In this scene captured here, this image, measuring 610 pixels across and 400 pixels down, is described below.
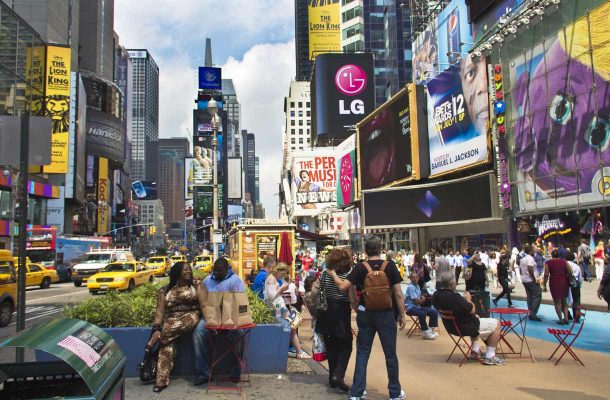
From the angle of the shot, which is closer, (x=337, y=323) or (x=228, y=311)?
(x=337, y=323)

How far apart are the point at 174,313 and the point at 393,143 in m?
44.0

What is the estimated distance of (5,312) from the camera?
13891mm

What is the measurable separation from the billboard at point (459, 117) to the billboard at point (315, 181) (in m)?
47.4

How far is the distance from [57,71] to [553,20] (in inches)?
2342

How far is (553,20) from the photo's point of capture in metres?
27.3

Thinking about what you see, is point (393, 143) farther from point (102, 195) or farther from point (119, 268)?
point (102, 195)

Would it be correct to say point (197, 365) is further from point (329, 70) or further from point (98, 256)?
point (329, 70)

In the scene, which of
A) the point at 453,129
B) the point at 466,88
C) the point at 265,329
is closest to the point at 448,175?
the point at 453,129

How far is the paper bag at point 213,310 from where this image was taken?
6.36 m

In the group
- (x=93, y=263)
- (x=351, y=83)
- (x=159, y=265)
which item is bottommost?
(x=159, y=265)

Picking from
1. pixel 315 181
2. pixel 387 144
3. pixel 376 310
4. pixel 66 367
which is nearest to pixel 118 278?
pixel 376 310

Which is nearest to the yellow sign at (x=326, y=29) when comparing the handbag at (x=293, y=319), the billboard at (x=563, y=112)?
the billboard at (x=563, y=112)

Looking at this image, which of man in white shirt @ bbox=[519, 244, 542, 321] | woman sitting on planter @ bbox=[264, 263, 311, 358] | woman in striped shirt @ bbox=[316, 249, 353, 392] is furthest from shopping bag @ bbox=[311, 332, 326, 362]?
man in white shirt @ bbox=[519, 244, 542, 321]

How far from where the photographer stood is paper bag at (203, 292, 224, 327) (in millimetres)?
6355
